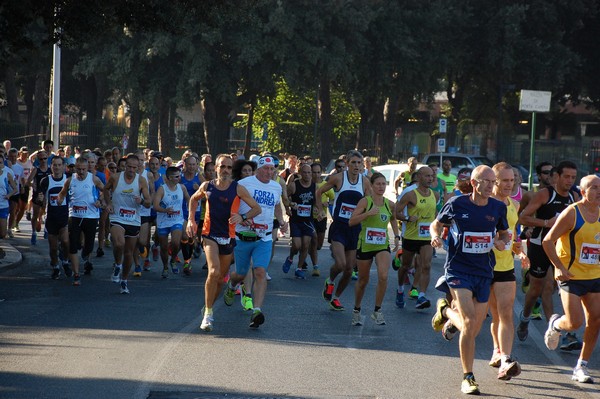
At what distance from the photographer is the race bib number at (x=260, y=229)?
36.4 feet

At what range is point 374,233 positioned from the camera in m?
11.3

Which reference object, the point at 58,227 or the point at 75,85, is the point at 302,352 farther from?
the point at 75,85

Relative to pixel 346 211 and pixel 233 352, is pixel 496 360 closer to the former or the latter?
pixel 233 352

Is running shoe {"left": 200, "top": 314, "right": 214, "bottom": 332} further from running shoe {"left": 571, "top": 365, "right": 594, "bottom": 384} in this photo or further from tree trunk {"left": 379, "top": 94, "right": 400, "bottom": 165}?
tree trunk {"left": 379, "top": 94, "right": 400, "bottom": 165}

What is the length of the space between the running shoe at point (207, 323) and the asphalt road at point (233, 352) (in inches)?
3.3

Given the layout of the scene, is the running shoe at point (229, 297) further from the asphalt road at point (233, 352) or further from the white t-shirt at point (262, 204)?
the white t-shirt at point (262, 204)

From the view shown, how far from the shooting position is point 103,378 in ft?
27.1

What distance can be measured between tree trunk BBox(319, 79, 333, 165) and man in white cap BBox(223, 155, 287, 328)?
35539 millimetres

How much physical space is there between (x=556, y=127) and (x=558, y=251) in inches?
2574

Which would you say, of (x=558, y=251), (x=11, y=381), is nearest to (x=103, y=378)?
(x=11, y=381)

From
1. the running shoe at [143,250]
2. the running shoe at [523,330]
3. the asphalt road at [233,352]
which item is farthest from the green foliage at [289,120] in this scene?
the running shoe at [523,330]

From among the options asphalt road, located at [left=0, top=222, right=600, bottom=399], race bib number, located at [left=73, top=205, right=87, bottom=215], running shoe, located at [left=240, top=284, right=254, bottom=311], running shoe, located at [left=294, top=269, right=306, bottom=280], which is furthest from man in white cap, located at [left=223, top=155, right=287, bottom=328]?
running shoe, located at [left=294, top=269, right=306, bottom=280]

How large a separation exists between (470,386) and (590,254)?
1764mm

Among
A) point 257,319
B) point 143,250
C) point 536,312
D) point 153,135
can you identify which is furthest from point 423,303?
point 153,135
